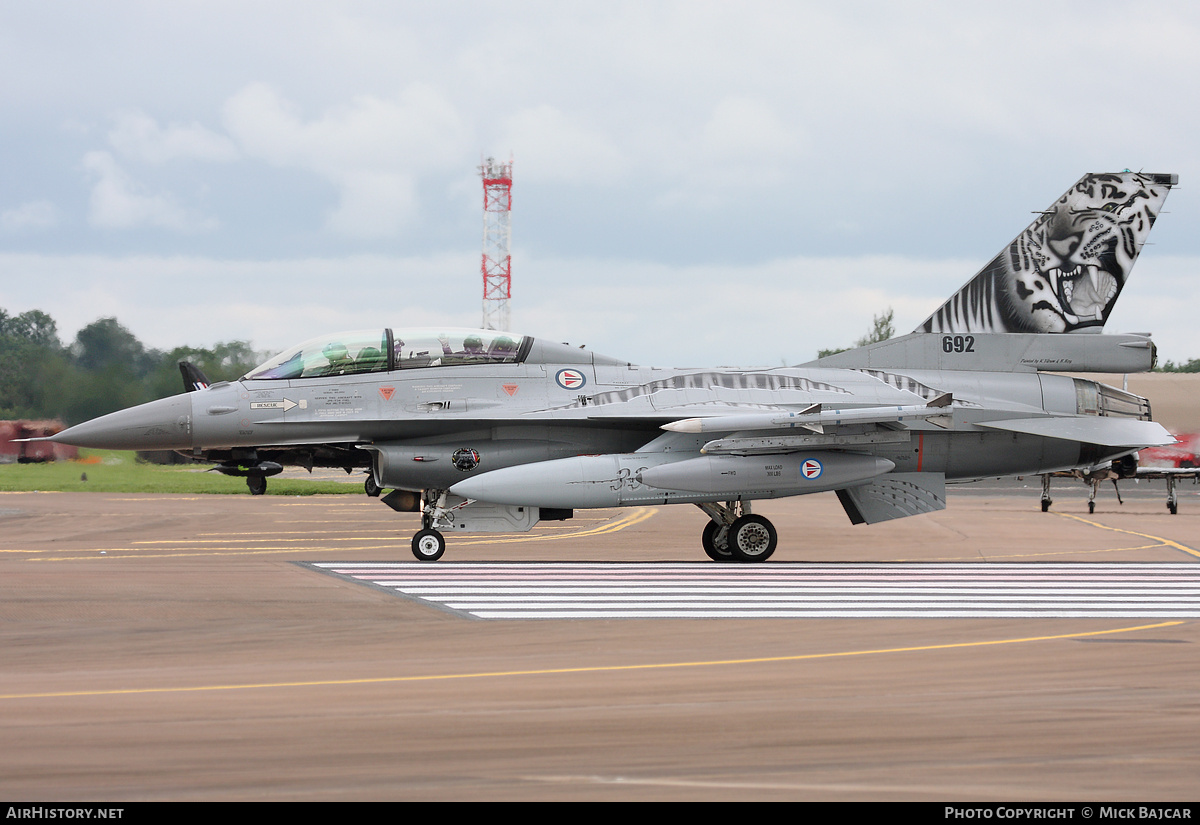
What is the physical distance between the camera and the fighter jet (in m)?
13.3

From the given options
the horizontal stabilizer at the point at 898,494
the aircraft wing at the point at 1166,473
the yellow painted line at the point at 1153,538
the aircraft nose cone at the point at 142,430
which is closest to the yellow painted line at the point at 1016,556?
the yellow painted line at the point at 1153,538

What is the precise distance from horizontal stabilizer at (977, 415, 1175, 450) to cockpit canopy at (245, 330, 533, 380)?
6.70m

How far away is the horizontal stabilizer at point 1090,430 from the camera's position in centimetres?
1449

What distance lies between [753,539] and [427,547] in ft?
13.7

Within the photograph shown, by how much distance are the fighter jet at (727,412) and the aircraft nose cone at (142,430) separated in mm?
22

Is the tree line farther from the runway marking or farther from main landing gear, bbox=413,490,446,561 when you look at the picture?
the runway marking

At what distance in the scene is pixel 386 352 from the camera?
14.0 m

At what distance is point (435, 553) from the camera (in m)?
13.1

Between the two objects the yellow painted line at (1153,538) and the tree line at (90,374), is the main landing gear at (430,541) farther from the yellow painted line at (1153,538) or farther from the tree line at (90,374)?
the yellow painted line at (1153,538)

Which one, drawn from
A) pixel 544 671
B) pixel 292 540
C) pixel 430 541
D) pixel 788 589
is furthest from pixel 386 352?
pixel 544 671

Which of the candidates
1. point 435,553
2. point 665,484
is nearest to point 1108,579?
point 665,484

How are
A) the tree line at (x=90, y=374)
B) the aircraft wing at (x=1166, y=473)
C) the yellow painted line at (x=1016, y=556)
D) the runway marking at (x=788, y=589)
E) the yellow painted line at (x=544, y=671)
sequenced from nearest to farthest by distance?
the yellow painted line at (x=544, y=671)
the runway marking at (x=788, y=589)
the yellow painted line at (x=1016, y=556)
the tree line at (x=90, y=374)
the aircraft wing at (x=1166, y=473)

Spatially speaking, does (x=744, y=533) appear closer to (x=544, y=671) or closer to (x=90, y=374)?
(x=544, y=671)
